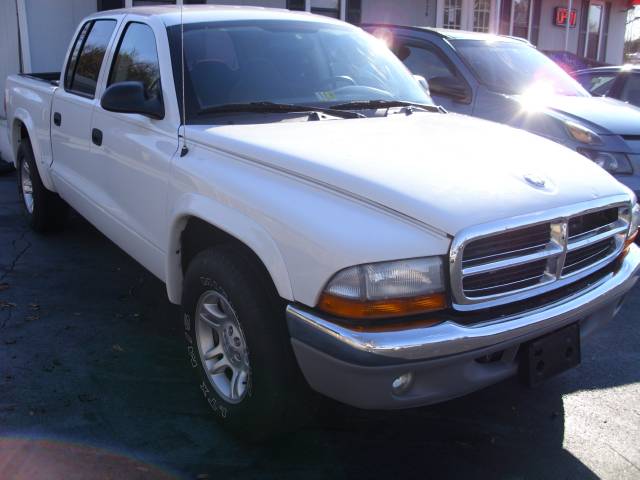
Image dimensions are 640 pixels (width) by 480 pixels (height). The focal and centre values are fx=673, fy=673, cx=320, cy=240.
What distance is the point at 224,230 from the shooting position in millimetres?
2801

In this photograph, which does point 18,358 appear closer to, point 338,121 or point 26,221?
point 338,121

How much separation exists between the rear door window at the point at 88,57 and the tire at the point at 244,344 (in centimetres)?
210

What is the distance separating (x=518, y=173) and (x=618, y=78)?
6.56m

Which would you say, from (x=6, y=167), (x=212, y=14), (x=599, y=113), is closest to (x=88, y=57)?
(x=212, y=14)

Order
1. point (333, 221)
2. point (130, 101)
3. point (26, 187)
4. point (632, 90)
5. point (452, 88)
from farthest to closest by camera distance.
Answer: point (632, 90) → point (452, 88) → point (26, 187) → point (130, 101) → point (333, 221)

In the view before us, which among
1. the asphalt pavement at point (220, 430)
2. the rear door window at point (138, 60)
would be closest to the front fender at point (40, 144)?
the rear door window at point (138, 60)

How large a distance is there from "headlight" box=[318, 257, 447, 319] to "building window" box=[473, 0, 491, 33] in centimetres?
1471

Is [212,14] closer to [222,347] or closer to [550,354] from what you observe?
[222,347]

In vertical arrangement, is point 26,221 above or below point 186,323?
below

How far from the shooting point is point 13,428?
3105mm

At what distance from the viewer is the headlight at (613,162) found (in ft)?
18.0

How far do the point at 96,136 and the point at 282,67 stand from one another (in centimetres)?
130

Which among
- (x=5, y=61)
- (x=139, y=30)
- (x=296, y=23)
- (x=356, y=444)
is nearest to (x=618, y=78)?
(x=296, y=23)

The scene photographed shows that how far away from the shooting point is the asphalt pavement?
2.89 metres
